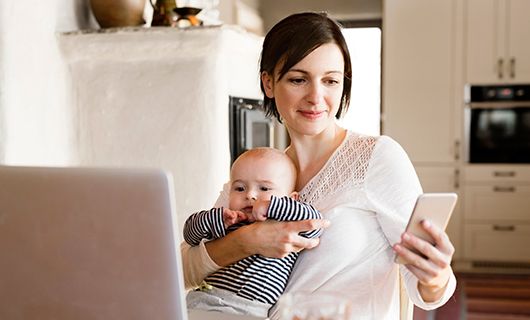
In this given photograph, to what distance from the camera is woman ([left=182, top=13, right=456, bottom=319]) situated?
4.31 ft

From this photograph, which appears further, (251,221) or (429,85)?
(429,85)

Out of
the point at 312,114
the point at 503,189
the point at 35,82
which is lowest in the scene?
the point at 503,189

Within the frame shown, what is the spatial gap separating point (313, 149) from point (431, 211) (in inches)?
21.1

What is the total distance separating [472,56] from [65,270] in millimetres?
4190

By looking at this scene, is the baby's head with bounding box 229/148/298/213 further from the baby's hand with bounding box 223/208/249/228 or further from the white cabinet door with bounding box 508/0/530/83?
the white cabinet door with bounding box 508/0/530/83

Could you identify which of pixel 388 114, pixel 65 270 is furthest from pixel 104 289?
pixel 388 114

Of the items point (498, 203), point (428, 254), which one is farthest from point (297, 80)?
point (498, 203)

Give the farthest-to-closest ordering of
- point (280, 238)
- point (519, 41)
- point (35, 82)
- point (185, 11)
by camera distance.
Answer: point (519, 41), point (185, 11), point (35, 82), point (280, 238)

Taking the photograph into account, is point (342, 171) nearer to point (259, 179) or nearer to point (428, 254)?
point (259, 179)

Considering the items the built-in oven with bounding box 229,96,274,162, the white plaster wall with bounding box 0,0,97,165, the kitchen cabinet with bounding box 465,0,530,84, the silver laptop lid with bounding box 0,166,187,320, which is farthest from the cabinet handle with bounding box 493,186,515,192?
the silver laptop lid with bounding box 0,166,187,320

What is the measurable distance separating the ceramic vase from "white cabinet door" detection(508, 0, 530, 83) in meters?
2.84

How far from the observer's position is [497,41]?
4.66m

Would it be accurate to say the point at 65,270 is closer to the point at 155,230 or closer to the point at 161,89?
the point at 155,230

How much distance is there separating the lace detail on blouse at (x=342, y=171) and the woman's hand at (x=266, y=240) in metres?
0.13
